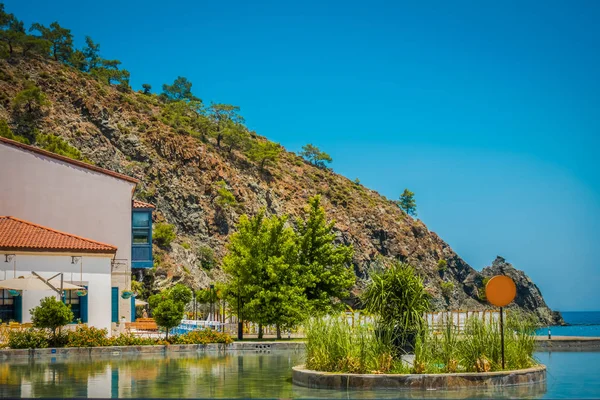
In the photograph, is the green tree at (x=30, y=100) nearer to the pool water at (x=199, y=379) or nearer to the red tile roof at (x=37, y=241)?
the red tile roof at (x=37, y=241)

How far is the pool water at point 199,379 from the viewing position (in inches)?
540

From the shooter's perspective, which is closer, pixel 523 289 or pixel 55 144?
pixel 55 144

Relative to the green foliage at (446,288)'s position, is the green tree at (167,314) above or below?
above

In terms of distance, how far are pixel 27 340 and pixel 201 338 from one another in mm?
6558

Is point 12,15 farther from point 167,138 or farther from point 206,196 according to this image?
point 206,196

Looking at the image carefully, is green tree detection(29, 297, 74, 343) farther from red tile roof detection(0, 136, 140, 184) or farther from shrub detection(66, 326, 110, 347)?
red tile roof detection(0, 136, 140, 184)

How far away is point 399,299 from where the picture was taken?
644 inches

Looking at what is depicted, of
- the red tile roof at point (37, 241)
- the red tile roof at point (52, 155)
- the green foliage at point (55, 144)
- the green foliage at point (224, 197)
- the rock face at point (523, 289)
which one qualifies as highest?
the green foliage at point (55, 144)

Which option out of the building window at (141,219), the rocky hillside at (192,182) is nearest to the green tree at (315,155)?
the rocky hillside at (192,182)

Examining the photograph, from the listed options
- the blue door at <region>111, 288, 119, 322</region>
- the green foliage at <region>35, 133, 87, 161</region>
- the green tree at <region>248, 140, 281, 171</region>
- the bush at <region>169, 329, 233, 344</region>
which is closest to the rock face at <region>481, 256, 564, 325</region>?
the green tree at <region>248, 140, 281, 171</region>

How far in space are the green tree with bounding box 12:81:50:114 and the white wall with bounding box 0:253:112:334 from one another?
5396 cm

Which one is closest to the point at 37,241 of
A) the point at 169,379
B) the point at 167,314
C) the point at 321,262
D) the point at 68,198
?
the point at 167,314

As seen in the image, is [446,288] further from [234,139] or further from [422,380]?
[422,380]

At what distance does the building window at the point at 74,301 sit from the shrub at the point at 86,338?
3.87 metres
